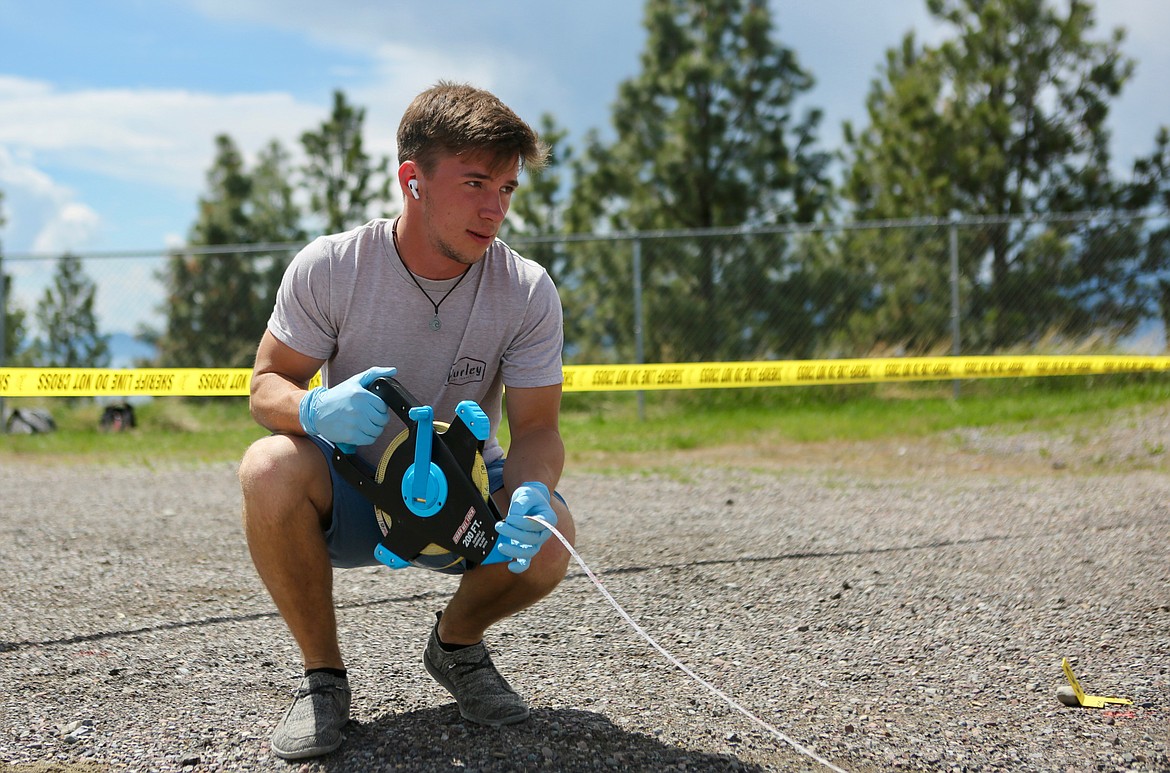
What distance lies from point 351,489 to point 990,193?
12145 millimetres

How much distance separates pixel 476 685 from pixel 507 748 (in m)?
0.23

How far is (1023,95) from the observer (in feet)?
41.8

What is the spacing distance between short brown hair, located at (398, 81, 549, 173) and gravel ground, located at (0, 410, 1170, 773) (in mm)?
1448

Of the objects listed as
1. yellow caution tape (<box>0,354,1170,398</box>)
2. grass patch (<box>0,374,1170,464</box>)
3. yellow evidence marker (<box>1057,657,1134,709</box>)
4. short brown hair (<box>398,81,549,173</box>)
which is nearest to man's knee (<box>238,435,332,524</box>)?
short brown hair (<box>398,81,549,173</box>)

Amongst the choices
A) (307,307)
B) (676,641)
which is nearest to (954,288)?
(676,641)

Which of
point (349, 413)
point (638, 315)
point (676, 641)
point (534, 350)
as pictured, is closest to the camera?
point (349, 413)

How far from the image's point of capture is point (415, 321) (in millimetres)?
2699

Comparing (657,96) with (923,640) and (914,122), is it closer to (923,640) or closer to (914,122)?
(914,122)

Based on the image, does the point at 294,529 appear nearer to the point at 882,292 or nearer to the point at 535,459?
the point at 535,459

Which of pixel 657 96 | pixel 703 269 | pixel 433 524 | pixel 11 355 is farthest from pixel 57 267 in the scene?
pixel 433 524

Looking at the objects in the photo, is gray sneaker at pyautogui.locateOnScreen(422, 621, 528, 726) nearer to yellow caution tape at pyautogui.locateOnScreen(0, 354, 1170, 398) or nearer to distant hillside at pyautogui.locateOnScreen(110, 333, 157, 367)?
yellow caution tape at pyautogui.locateOnScreen(0, 354, 1170, 398)

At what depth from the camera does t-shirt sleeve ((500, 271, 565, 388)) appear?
2.76 metres

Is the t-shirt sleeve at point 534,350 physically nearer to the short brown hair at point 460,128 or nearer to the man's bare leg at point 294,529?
the short brown hair at point 460,128

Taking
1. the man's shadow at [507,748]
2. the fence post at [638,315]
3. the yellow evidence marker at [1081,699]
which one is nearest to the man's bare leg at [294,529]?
the man's shadow at [507,748]
